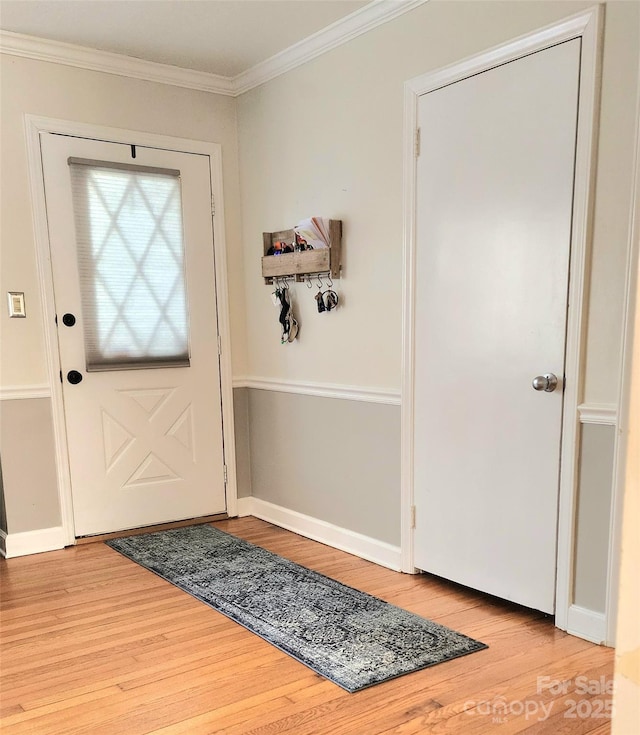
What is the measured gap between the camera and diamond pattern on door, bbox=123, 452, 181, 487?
359cm

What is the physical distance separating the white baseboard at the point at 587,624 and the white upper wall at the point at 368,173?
2.49ft

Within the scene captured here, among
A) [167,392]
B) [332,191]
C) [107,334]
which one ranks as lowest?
[167,392]

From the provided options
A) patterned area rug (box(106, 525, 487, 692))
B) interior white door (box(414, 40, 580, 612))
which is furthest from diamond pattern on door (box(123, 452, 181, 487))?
interior white door (box(414, 40, 580, 612))

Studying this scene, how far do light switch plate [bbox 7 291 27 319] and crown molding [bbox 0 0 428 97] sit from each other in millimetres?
1173

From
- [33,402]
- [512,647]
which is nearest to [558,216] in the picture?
[512,647]

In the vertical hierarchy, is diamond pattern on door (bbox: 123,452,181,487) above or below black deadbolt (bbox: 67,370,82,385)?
below

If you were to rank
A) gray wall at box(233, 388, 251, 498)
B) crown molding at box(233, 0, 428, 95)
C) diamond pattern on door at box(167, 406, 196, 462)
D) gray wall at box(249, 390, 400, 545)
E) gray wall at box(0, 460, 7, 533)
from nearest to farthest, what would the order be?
crown molding at box(233, 0, 428, 95) < gray wall at box(249, 390, 400, 545) < gray wall at box(0, 460, 7, 533) < diamond pattern on door at box(167, 406, 196, 462) < gray wall at box(233, 388, 251, 498)

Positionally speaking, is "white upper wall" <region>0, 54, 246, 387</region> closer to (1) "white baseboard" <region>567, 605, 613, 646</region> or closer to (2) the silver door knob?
(2) the silver door knob

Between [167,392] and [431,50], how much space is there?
7.32ft

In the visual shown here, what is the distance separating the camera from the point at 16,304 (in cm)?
319

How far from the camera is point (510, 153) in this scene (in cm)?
237

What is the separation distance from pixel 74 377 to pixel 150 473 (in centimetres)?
70

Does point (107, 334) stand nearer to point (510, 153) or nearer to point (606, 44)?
point (510, 153)

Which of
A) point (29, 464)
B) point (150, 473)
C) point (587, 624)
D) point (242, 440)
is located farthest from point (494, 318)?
point (29, 464)
